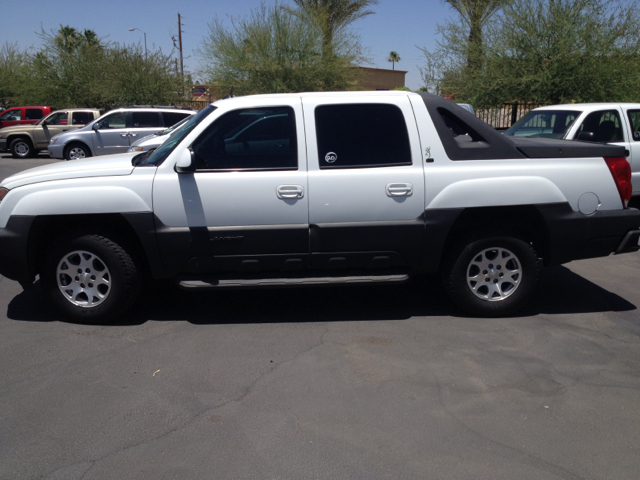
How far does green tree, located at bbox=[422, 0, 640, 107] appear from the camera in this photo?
15.8m

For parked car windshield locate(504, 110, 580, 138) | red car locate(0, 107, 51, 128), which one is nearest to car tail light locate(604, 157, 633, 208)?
parked car windshield locate(504, 110, 580, 138)

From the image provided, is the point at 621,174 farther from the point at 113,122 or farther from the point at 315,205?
the point at 113,122

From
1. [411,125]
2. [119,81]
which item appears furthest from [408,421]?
[119,81]

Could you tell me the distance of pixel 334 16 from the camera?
1039 inches

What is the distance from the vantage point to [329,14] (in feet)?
85.0

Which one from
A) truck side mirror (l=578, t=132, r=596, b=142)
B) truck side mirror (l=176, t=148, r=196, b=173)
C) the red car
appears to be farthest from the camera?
the red car

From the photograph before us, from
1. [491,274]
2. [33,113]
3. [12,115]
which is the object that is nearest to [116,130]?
[33,113]

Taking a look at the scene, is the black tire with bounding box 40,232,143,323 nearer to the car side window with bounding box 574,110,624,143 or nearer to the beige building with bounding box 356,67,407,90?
the car side window with bounding box 574,110,624,143

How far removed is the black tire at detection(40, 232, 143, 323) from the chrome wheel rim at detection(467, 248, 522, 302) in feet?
9.64

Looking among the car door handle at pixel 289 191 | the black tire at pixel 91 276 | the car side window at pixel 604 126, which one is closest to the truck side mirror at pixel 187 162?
the car door handle at pixel 289 191

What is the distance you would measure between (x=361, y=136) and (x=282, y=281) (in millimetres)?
1399

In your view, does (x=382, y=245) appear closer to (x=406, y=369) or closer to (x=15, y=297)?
(x=406, y=369)

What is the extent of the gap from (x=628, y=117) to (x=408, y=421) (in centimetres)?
768

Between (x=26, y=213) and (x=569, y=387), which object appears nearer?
(x=569, y=387)
